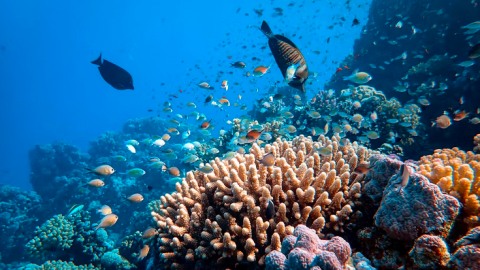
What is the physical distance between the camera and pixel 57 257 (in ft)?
23.5

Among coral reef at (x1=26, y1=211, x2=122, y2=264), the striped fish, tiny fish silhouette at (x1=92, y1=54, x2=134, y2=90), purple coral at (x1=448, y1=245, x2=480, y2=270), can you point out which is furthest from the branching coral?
purple coral at (x1=448, y1=245, x2=480, y2=270)

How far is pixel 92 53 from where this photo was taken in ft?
304

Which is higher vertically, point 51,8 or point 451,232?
point 51,8

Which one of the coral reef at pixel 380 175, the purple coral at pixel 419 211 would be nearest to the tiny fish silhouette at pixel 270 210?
the purple coral at pixel 419 211

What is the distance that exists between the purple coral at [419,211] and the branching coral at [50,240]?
9106 mm

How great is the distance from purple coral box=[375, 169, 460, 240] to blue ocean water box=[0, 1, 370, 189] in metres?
89.4

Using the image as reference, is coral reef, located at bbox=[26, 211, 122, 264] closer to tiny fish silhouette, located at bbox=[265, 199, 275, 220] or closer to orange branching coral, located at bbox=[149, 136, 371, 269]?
orange branching coral, located at bbox=[149, 136, 371, 269]

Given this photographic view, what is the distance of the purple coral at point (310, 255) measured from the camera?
1419 mm

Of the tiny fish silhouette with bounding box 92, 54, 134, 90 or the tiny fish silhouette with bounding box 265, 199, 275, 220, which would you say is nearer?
the tiny fish silhouette with bounding box 265, 199, 275, 220

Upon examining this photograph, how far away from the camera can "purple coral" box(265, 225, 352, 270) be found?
142cm

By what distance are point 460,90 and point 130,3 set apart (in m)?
124

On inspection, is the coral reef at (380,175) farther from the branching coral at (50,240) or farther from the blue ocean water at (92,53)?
the blue ocean water at (92,53)

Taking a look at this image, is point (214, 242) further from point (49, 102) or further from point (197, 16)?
point (49, 102)

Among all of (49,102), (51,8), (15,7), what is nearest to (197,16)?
(51,8)
